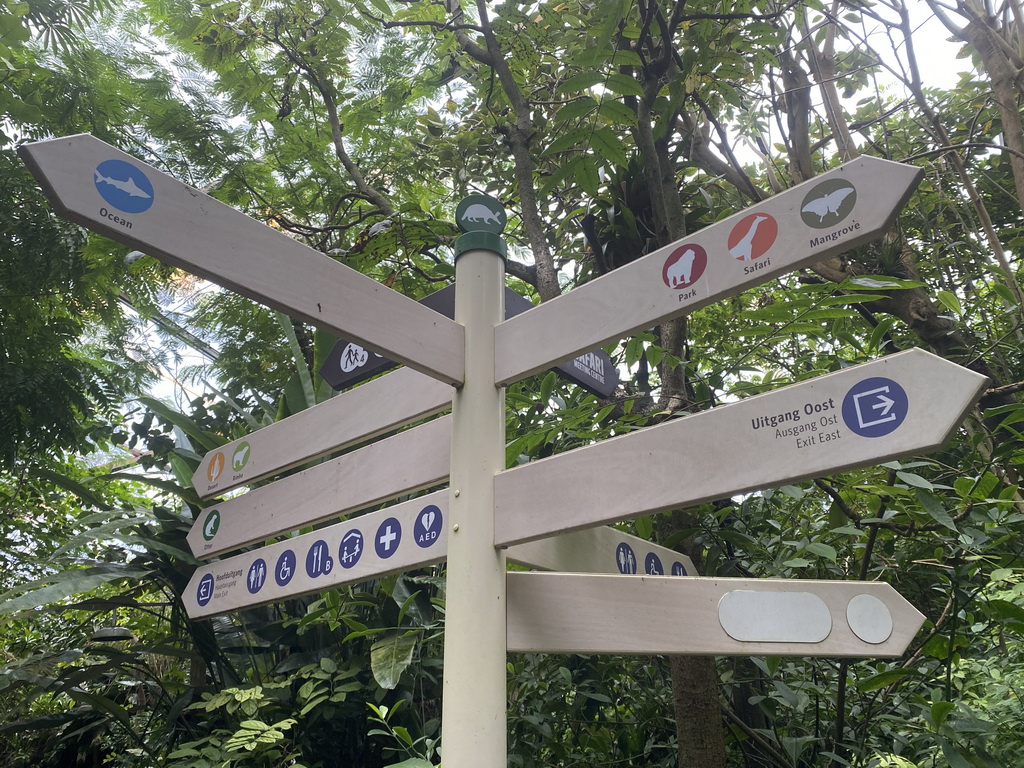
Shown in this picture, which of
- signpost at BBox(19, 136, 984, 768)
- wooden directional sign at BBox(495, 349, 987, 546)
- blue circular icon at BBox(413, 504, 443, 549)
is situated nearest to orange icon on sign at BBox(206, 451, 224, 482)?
signpost at BBox(19, 136, 984, 768)

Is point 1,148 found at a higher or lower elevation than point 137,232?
higher

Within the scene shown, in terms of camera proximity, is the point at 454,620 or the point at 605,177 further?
the point at 605,177

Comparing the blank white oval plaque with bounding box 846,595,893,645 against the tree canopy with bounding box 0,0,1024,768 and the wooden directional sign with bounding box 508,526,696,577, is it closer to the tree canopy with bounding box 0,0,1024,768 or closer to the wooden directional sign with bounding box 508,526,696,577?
the tree canopy with bounding box 0,0,1024,768

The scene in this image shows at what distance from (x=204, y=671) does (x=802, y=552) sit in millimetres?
1963

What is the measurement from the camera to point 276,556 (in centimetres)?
174

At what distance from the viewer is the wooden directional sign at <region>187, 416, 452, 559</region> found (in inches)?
57.8

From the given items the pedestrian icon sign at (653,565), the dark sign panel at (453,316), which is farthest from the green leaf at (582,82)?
the pedestrian icon sign at (653,565)

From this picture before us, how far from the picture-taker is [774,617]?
1240mm

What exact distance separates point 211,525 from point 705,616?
52.6 inches

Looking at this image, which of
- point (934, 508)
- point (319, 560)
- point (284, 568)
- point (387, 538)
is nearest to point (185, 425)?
point (284, 568)

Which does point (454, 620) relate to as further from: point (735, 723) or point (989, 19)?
point (989, 19)

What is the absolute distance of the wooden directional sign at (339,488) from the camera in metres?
1.47

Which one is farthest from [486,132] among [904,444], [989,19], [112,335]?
[112,335]

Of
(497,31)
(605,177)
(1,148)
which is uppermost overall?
(1,148)
